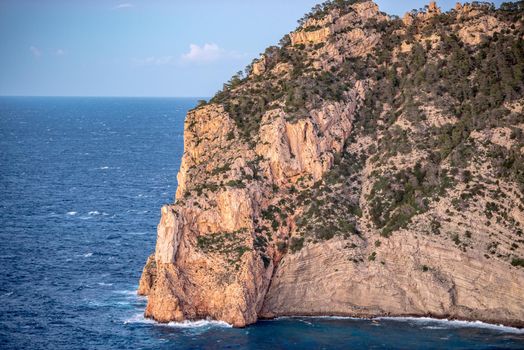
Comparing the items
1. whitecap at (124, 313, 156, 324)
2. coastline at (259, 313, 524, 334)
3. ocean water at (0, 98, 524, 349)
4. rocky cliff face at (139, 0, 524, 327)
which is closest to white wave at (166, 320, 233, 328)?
ocean water at (0, 98, 524, 349)

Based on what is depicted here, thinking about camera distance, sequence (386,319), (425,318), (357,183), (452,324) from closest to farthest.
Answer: (452,324), (425,318), (386,319), (357,183)

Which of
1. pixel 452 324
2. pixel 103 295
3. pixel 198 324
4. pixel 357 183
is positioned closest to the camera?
pixel 452 324

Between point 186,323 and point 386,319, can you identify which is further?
point 386,319

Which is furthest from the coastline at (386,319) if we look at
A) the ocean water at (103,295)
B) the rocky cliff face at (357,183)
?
the rocky cliff face at (357,183)

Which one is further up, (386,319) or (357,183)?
(357,183)

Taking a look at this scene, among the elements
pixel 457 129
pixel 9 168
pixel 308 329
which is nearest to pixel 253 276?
pixel 308 329

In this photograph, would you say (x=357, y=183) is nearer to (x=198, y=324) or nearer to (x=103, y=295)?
(x=198, y=324)

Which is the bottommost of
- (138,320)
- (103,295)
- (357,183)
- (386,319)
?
(138,320)

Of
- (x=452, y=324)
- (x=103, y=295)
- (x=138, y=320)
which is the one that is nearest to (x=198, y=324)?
(x=138, y=320)

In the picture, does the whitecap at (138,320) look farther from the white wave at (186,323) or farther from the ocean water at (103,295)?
the ocean water at (103,295)
